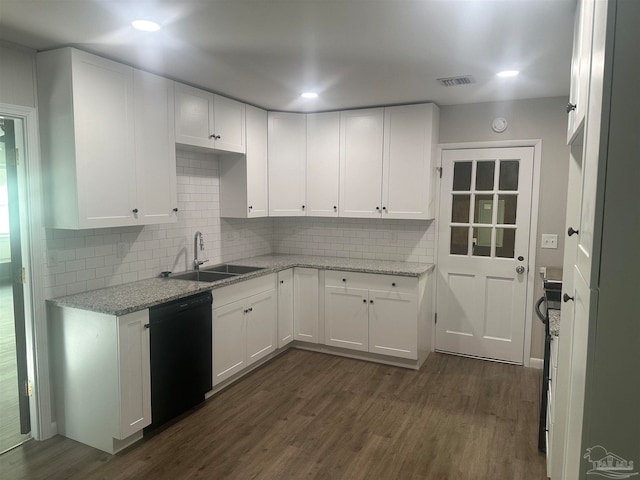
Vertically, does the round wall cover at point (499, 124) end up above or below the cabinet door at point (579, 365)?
above

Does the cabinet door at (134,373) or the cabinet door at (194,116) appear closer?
the cabinet door at (134,373)

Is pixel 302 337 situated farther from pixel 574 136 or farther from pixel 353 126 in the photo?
pixel 574 136

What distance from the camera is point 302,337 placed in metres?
4.38

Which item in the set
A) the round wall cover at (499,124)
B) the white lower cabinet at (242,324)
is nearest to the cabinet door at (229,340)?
the white lower cabinet at (242,324)

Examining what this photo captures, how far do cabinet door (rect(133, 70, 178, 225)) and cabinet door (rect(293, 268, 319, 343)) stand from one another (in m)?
1.51

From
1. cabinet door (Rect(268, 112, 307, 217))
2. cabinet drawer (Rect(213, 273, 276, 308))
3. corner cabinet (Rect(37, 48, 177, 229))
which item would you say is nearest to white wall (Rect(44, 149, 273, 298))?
corner cabinet (Rect(37, 48, 177, 229))

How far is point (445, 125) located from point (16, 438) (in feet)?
13.9

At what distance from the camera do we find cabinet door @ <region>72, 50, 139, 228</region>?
2.59 metres

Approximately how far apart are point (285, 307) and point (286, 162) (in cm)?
150

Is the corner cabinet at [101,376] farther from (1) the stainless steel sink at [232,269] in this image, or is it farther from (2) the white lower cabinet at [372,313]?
(2) the white lower cabinet at [372,313]

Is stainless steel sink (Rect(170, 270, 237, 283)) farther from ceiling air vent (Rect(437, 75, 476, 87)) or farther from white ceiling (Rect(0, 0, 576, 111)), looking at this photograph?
ceiling air vent (Rect(437, 75, 476, 87))

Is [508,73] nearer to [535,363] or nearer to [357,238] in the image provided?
[357,238]

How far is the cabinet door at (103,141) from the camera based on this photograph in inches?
102

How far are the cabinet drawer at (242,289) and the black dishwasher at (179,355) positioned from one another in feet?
0.41
